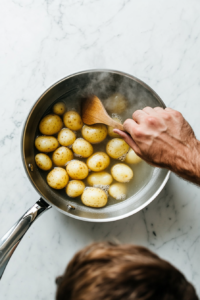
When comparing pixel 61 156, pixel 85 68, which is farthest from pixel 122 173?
pixel 85 68

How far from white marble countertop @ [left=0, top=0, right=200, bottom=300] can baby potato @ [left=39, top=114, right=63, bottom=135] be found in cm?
8

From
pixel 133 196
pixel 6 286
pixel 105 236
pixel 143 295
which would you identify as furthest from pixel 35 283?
pixel 143 295

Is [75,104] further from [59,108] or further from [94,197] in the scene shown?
[94,197]

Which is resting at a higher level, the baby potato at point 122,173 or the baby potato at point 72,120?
the baby potato at point 72,120

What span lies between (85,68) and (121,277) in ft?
2.19

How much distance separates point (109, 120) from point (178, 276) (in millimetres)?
484

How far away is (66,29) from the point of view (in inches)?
34.5

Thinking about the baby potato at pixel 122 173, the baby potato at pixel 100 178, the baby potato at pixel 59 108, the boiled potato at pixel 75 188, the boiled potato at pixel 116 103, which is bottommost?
the baby potato at pixel 122 173

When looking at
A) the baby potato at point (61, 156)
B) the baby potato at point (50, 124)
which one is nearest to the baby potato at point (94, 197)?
the baby potato at point (61, 156)

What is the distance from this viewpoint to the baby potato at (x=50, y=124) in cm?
84

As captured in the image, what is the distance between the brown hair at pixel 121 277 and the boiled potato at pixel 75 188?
13.4 inches

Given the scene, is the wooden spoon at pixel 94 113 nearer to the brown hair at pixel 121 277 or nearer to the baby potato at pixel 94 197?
the baby potato at pixel 94 197

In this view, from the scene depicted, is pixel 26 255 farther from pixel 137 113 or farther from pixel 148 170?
pixel 137 113

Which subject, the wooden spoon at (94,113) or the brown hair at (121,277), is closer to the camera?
the brown hair at (121,277)
